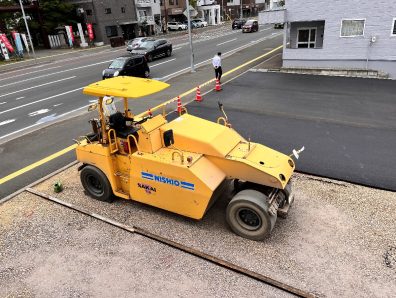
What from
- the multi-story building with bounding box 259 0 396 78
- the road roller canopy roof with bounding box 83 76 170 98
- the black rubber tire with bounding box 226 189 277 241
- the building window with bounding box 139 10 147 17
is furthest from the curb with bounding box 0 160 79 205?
the building window with bounding box 139 10 147 17

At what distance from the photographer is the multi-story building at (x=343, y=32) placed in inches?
754

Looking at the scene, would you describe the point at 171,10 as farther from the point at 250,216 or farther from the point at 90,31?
the point at 250,216

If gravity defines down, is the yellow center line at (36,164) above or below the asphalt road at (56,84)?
above

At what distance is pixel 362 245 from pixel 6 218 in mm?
8027

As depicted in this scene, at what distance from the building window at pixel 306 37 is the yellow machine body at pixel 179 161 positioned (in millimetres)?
18499

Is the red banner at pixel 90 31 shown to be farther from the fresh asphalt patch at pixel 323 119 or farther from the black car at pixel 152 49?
the fresh asphalt patch at pixel 323 119

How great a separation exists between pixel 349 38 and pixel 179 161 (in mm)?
18016

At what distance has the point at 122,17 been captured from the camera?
48.7 m

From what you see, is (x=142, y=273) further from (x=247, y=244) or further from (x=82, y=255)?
(x=247, y=244)

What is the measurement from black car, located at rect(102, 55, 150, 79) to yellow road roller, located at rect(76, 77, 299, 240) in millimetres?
Answer: 13821

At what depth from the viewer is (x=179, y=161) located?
6695 mm

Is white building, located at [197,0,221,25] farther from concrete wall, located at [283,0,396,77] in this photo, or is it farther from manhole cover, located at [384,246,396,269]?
manhole cover, located at [384,246,396,269]

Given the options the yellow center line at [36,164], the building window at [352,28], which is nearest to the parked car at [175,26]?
the building window at [352,28]

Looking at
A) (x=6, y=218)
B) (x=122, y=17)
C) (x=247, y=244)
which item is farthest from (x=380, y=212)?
(x=122, y=17)
